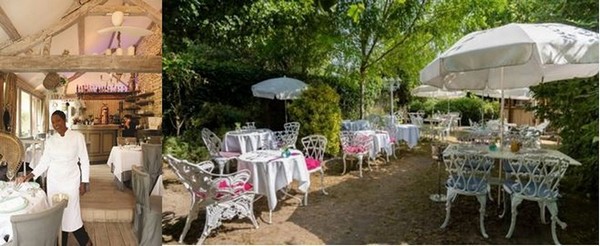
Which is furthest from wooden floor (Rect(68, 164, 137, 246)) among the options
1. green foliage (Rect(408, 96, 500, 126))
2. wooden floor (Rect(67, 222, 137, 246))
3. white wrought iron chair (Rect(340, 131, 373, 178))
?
green foliage (Rect(408, 96, 500, 126))

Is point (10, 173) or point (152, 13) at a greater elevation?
point (152, 13)

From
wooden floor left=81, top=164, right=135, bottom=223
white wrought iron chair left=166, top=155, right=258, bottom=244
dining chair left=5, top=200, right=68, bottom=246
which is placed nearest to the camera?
dining chair left=5, top=200, right=68, bottom=246

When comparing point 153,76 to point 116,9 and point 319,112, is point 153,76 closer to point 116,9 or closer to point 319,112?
point 116,9

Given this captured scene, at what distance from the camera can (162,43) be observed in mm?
2605

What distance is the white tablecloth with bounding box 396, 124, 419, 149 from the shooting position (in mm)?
2725

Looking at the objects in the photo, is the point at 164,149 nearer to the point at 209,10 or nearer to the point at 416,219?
the point at 209,10

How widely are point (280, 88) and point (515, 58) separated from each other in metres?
1.32

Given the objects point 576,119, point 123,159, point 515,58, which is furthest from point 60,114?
point 576,119

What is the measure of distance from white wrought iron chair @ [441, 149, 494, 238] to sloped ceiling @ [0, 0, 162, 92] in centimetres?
209

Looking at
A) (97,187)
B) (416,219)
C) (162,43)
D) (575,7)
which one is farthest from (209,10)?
(575,7)

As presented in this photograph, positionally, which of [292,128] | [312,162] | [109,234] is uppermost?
[292,128]

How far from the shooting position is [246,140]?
2.75 m

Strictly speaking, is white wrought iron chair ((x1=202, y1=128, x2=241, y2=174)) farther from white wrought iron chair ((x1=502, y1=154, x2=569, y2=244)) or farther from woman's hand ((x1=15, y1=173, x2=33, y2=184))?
white wrought iron chair ((x1=502, y1=154, x2=569, y2=244))

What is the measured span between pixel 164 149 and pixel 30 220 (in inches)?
30.8
